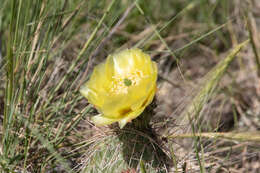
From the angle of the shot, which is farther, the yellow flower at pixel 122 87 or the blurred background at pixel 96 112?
the blurred background at pixel 96 112

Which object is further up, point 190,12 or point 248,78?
point 190,12

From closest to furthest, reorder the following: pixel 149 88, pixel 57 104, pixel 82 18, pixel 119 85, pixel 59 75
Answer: pixel 149 88, pixel 119 85, pixel 57 104, pixel 59 75, pixel 82 18

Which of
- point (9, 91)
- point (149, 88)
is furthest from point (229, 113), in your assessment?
point (9, 91)

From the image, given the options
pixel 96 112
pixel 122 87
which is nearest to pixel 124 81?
pixel 122 87

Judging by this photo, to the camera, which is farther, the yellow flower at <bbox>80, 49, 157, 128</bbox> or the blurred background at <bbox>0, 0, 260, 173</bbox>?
the blurred background at <bbox>0, 0, 260, 173</bbox>

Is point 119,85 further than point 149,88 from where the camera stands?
Yes

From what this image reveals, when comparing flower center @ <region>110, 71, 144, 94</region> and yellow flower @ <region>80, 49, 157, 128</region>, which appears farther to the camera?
flower center @ <region>110, 71, 144, 94</region>

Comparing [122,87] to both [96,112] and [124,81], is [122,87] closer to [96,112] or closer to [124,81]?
[124,81]

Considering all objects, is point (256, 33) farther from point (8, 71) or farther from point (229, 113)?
point (8, 71)
